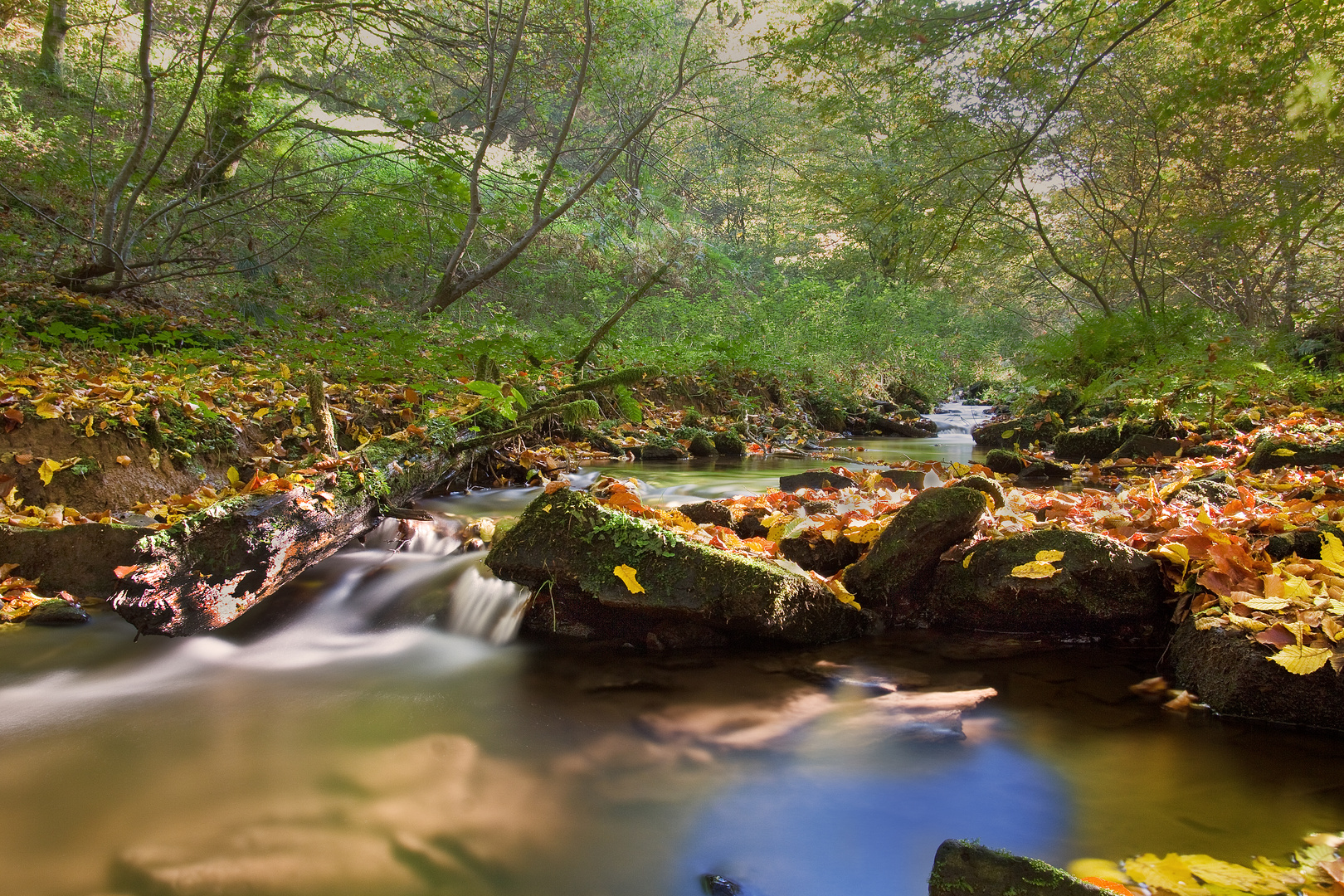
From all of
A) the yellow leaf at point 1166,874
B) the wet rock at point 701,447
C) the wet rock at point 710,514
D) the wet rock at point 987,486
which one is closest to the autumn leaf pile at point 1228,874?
the yellow leaf at point 1166,874

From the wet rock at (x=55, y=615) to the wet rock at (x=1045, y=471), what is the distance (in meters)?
7.64

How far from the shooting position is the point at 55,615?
3.29m

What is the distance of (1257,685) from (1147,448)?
577 cm

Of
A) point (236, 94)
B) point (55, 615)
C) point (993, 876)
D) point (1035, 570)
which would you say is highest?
point (236, 94)

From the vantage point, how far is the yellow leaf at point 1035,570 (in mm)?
2993

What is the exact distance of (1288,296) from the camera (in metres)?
13.5

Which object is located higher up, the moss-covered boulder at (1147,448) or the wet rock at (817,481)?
the moss-covered boulder at (1147,448)

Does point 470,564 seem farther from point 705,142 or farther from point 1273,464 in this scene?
point 705,142

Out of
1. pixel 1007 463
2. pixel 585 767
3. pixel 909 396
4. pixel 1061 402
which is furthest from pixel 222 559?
pixel 909 396

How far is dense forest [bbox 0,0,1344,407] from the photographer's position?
5906mm

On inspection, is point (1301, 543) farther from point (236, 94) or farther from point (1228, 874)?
point (236, 94)

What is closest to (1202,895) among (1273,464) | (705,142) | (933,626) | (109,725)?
(933,626)

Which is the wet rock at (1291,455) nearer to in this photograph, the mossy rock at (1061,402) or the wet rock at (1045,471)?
the wet rock at (1045,471)

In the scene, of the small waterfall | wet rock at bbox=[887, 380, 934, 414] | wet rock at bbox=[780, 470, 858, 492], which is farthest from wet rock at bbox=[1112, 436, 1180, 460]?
A: wet rock at bbox=[887, 380, 934, 414]
